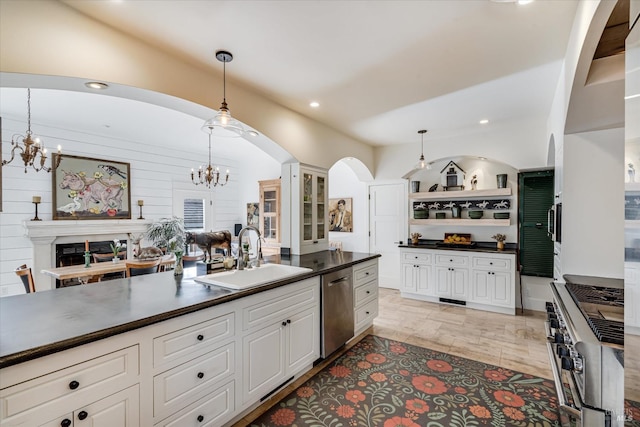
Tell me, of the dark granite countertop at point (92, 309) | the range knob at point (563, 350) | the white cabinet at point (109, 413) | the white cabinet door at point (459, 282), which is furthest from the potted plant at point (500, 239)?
the white cabinet at point (109, 413)

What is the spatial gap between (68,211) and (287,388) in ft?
15.4

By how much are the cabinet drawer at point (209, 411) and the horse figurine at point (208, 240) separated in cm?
113

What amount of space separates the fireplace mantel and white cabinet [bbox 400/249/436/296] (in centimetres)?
504

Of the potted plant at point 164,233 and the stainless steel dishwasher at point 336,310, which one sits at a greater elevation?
the potted plant at point 164,233

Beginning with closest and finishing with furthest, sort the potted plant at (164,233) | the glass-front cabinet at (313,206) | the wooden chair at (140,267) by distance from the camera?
the wooden chair at (140,267) < the glass-front cabinet at (313,206) < the potted plant at (164,233)

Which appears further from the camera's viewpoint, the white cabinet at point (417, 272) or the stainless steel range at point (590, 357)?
the white cabinet at point (417, 272)

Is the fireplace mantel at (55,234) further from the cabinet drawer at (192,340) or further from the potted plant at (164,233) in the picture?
the cabinet drawer at (192,340)

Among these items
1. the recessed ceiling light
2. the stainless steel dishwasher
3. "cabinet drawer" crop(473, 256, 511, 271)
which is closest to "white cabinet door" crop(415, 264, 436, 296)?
"cabinet drawer" crop(473, 256, 511, 271)

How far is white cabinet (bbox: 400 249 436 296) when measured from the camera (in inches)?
192

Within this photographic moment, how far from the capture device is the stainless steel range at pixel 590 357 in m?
1.16

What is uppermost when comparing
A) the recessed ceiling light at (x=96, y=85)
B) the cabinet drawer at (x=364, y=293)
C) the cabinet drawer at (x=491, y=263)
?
Answer: the recessed ceiling light at (x=96, y=85)

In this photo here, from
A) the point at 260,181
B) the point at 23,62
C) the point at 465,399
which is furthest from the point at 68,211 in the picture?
the point at 465,399

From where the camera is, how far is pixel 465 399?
7.68 feet

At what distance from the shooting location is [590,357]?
1221 mm
